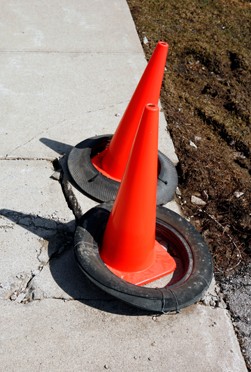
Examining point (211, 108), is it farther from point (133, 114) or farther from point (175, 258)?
point (175, 258)

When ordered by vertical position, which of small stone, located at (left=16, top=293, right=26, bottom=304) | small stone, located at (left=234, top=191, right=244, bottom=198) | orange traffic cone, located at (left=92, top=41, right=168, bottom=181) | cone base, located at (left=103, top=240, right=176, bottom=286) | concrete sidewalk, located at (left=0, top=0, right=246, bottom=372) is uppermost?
orange traffic cone, located at (left=92, top=41, right=168, bottom=181)

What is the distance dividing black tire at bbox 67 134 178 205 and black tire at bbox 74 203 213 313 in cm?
32

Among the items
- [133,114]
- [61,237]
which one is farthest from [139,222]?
[133,114]

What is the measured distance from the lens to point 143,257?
3.09 meters

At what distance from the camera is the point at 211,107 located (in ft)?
16.4

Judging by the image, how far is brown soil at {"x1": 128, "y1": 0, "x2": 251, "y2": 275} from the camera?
3701 millimetres

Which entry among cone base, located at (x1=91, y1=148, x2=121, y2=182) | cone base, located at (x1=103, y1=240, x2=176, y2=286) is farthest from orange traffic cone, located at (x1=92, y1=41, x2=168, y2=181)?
cone base, located at (x1=103, y1=240, x2=176, y2=286)

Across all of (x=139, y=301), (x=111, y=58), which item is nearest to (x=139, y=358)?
(x=139, y=301)

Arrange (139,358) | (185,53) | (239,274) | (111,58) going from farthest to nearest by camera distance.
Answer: (185,53) → (111,58) → (239,274) → (139,358)

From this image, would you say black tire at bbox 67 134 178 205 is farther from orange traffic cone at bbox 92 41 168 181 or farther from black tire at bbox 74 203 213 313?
black tire at bbox 74 203 213 313

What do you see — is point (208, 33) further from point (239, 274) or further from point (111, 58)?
point (239, 274)

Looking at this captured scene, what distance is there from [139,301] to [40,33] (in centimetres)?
394

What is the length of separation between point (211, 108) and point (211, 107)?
0.02 m

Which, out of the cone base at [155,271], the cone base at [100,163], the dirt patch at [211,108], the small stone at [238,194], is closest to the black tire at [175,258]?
the cone base at [155,271]
